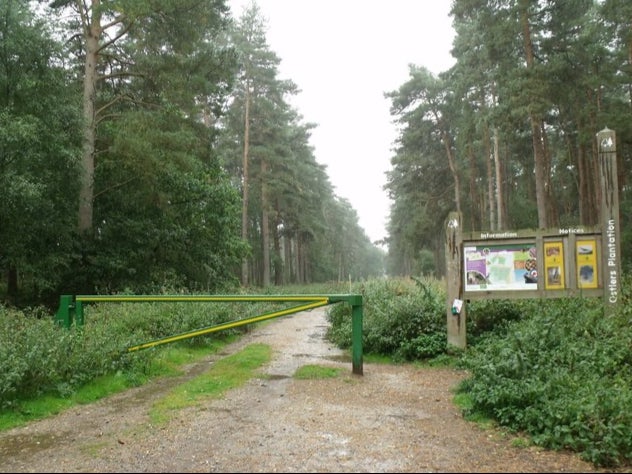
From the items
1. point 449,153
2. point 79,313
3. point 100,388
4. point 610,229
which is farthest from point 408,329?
point 449,153

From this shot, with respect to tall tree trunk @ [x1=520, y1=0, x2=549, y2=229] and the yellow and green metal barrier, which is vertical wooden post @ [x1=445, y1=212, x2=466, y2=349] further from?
tall tree trunk @ [x1=520, y1=0, x2=549, y2=229]

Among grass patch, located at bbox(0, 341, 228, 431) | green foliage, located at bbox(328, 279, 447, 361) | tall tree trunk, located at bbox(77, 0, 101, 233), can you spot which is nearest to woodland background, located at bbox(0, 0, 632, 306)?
tall tree trunk, located at bbox(77, 0, 101, 233)

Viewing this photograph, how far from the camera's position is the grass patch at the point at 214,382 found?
5859mm

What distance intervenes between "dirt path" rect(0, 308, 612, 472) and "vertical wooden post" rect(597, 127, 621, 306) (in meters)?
3.53

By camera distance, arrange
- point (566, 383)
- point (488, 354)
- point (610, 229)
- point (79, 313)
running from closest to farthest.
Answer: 1. point (566, 383)
2. point (488, 354)
3. point (610, 229)
4. point (79, 313)

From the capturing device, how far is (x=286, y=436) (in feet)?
15.1

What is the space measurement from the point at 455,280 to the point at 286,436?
5.30 meters

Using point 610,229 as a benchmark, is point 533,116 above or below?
above

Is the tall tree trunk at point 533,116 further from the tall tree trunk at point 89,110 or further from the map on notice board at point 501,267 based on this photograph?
the tall tree trunk at point 89,110

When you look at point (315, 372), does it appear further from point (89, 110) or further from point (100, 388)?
point (89, 110)

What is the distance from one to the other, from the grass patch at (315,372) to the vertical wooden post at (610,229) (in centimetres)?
475

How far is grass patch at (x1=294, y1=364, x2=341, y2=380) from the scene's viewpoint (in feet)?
24.2

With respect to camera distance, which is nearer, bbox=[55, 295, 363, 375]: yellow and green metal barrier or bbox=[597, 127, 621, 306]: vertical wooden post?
bbox=[55, 295, 363, 375]: yellow and green metal barrier

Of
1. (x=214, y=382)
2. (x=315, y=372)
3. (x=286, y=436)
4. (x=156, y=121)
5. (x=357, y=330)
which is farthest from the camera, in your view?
(x=156, y=121)
